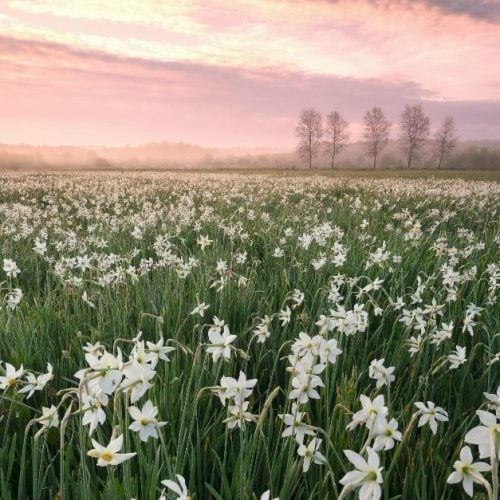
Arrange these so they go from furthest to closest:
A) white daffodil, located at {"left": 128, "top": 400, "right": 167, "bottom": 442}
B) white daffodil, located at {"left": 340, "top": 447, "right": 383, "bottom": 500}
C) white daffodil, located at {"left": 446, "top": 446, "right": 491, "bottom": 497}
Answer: white daffodil, located at {"left": 128, "top": 400, "right": 167, "bottom": 442}, white daffodil, located at {"left": 446, "top": 446, "right": 491, "bottom": 497}, white daffodil, located at {"left": 340, "top": 447, "right": 383, "bottom": 500}

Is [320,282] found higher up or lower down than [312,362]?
lower down

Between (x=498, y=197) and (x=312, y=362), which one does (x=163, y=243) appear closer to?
(x=312, y=362)

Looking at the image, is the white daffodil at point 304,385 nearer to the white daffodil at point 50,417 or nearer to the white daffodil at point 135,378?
the white daffodil at point 135,378

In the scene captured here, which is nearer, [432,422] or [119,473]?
[432,422]

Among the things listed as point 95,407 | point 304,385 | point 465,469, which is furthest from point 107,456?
point 465,469

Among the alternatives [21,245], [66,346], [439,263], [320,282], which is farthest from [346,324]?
Answer: [21,245]

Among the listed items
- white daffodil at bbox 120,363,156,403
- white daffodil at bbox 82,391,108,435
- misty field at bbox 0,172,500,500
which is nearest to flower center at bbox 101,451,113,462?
misty field at bbox 0,172,500,500

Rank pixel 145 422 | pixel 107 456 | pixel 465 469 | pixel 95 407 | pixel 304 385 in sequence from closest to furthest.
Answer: pixel 107 456
pixel 465 469
pixel 145 422
pixel 95 407
pixel 304 385

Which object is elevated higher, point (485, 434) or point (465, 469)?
point (485, 434)

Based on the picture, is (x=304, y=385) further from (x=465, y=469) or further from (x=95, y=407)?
(x=95, y=407)

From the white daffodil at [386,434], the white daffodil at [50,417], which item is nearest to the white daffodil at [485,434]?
the white daffodil at [386,434]

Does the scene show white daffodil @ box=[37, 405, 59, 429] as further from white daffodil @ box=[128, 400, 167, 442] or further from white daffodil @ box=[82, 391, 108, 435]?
Answer: white daffodil @ box=[128, 400, 167, 442]

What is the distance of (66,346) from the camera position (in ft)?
11.9

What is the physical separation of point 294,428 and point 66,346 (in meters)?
2.57
